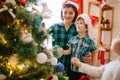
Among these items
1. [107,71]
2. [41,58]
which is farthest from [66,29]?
[41,58]

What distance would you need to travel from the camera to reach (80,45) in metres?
1.87

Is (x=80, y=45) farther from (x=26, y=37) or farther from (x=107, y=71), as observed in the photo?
(x=26, y=37)

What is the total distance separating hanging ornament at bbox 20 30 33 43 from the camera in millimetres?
992

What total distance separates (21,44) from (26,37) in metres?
0.04

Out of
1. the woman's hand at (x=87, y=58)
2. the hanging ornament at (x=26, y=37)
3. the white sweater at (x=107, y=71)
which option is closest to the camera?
the hanging ornament at (x=26, y=37)

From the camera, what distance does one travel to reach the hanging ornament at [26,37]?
992 mm

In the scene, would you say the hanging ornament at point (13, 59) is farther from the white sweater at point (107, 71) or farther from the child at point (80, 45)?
the child at point (80, 45)

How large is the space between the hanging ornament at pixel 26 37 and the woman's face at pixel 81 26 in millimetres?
910

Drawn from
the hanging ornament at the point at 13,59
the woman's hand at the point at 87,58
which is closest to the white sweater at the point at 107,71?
the woman's hand at the point at 87,58

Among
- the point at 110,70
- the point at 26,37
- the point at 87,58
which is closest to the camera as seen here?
the point at 26,37

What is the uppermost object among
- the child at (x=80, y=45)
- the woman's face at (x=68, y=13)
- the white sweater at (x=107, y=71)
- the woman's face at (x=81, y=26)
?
the woman's face at (x=68, y=13)

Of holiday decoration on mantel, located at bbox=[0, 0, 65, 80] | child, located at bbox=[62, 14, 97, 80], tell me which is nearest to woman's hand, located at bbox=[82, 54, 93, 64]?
child, located at bbox=[62, 14, 97, 80]

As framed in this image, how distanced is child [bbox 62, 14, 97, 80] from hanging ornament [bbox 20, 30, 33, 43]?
868 mm

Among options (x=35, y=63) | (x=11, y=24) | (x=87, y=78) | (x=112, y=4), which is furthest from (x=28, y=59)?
(x=112, y=4)
